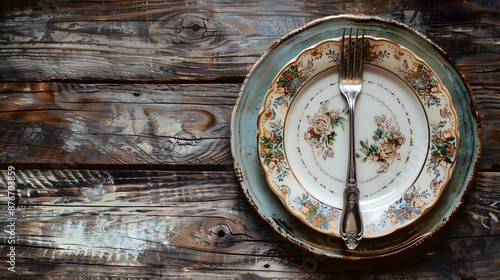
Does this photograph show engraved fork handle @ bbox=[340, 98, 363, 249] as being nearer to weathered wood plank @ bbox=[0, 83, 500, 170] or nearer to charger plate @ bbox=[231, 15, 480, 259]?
charger plate @ bbox=[231, 15, 480, 259]

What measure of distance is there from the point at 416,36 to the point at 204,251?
0.49 m

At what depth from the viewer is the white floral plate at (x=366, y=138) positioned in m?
0.78

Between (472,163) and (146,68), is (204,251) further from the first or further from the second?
(472,163)

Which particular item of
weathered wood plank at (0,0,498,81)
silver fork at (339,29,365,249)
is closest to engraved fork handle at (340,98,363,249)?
silver fork at (339,29,365,249)

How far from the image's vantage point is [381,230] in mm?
782

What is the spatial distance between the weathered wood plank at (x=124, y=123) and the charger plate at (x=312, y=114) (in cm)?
5

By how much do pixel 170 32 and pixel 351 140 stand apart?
0.35m

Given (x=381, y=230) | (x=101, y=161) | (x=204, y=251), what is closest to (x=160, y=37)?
(x=101, y=161)

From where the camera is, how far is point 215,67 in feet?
2.79

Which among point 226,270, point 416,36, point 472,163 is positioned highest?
point 416,36

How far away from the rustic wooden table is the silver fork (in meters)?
0.08

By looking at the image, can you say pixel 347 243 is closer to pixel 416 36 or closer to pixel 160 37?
pixel 416 36

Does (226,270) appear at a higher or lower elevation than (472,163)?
lower

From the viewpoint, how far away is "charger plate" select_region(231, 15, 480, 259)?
0.79 m
